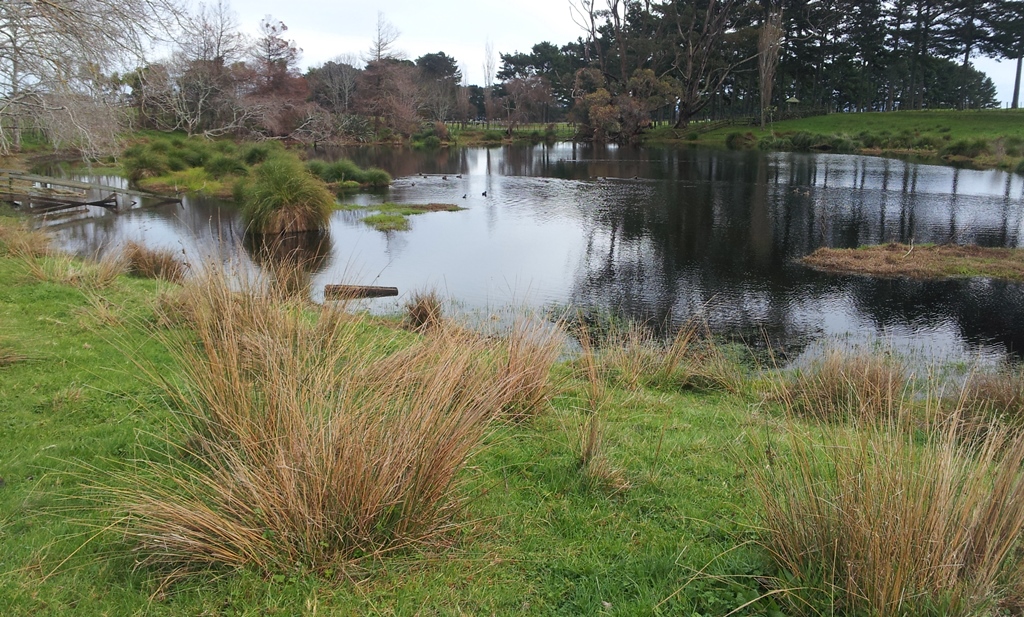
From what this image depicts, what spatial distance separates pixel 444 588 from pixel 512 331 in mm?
2808

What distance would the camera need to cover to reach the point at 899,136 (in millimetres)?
43438

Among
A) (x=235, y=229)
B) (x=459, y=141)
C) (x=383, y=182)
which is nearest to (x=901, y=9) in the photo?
(x=459, y=141)

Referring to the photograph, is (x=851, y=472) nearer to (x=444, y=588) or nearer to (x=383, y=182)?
(x=444, y=588)

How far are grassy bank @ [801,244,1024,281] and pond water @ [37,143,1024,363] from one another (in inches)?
22.4

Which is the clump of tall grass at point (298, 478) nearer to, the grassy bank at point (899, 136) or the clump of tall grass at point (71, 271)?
the clump of tall grass at point (71, 271)

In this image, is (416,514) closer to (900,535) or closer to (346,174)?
(900,535)

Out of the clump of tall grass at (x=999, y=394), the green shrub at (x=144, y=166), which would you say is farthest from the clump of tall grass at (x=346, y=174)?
the clump of tall grass at (x=999, y=394)

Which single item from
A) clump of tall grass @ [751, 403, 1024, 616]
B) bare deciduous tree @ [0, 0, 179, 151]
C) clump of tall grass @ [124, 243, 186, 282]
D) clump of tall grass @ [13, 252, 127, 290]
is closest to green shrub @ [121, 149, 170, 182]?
bare deciduous tree @ [0, 0, 179, 151]

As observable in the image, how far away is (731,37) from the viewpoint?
2239 inches

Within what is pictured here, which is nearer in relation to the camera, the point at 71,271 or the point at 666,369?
the point at 666,369

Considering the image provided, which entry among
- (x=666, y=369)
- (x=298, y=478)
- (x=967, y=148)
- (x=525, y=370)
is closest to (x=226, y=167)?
(x=666, y=369)

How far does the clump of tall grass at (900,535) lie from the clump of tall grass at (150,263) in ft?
36.6

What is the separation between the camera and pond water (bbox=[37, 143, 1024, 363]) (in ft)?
35.2

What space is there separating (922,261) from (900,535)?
1456 cm
